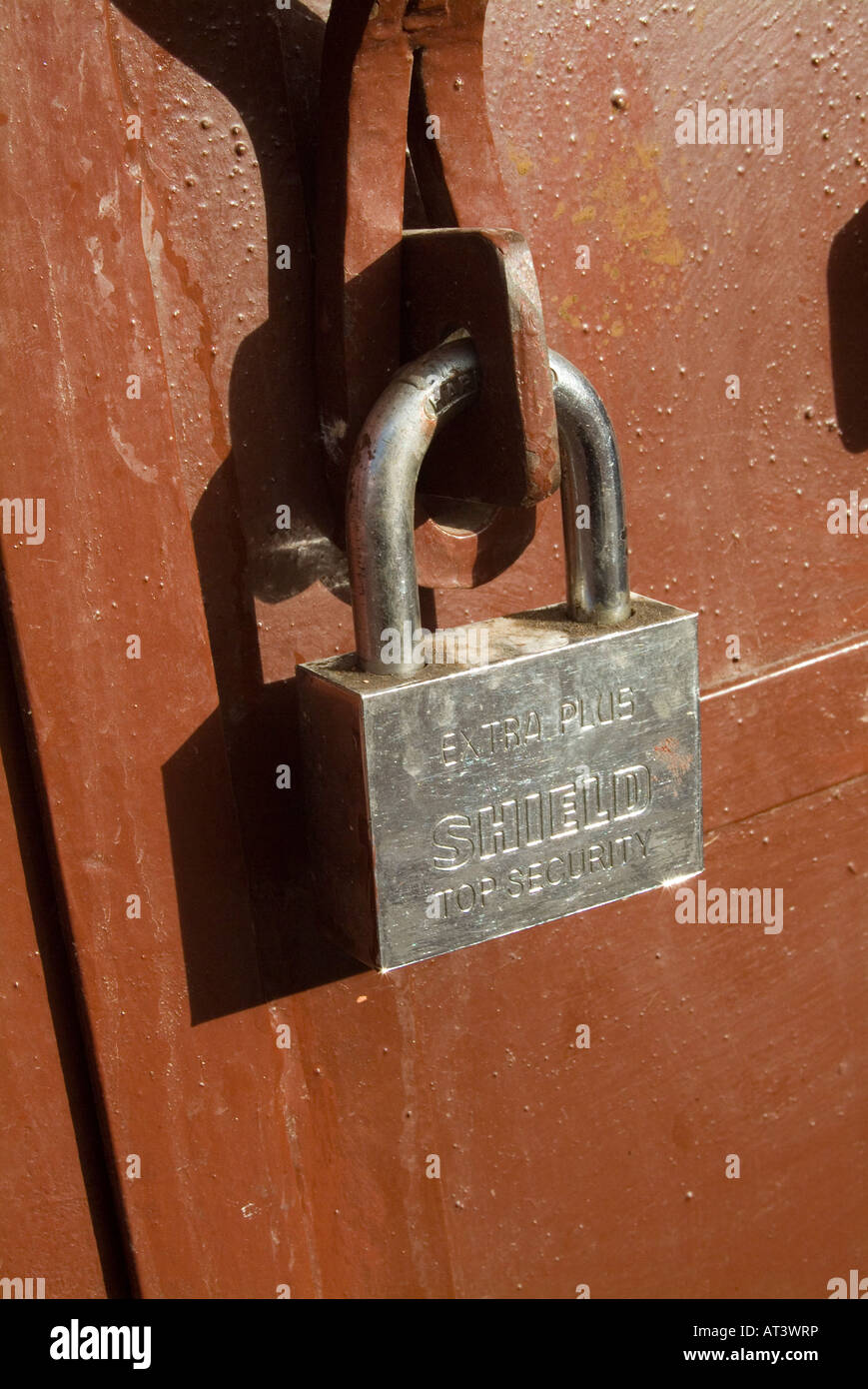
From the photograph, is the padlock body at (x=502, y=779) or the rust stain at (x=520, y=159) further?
the rust stain at (x=520, y=159)

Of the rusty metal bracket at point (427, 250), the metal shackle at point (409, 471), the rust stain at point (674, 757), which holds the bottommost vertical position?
the rust stain at point (674, 757)

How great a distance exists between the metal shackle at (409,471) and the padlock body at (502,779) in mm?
40

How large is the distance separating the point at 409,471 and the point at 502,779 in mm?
181

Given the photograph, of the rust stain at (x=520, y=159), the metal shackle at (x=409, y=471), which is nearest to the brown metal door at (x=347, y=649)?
the rust stain at (x=520, y=159)

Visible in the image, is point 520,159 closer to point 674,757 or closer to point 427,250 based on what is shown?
point 427,250

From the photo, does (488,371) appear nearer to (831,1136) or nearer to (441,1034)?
(441,1034)

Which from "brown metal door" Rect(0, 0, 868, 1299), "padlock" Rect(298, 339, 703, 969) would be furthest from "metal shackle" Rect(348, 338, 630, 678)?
"brown metal door" Rect(0, 0, 868, 1299)

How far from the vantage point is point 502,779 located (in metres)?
0.69

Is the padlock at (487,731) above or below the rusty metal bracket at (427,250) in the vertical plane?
below

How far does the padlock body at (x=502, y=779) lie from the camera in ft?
2.18

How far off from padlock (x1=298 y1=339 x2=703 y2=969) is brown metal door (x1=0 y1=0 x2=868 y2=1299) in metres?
0.08

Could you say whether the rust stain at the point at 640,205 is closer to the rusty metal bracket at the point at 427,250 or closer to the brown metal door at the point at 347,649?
the brown metal door at the point at 347,649

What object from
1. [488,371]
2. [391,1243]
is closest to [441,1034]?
[391,1243]

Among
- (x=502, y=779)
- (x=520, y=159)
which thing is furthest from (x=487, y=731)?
(x=520, y=159)
